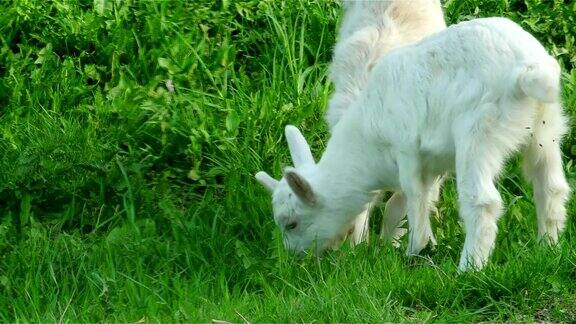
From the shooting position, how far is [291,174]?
6961mm

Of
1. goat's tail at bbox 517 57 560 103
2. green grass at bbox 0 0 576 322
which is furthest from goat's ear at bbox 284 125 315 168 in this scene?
goat's tail at bbox 517 57 560 103

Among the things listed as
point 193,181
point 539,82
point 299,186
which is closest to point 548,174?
point 539,82

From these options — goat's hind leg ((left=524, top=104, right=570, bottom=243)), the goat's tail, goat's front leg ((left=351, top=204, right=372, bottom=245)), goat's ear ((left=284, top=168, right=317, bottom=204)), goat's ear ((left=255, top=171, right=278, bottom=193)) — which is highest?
the goat's tail

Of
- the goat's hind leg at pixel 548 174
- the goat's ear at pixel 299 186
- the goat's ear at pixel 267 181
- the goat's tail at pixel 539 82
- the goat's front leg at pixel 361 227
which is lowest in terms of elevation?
the goat's front leg at pixel 361 227

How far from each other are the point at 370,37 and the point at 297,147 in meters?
0.82

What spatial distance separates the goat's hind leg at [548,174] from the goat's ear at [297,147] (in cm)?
133

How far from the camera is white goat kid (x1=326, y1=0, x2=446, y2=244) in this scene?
768cm

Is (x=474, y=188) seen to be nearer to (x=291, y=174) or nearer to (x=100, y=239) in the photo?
(x=291, y=174)

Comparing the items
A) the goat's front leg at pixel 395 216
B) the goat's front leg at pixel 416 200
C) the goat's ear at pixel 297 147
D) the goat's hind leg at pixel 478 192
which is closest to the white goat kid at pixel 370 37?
the goat's front leg at pixel 395 216

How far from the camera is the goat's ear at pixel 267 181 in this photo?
24.3ft

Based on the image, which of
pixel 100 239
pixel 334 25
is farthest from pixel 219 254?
pixel 334 25

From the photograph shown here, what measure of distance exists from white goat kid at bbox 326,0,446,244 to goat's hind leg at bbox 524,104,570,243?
106cm

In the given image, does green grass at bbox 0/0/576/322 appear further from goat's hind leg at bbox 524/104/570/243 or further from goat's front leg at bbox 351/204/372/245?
goat's front leg at bbox 351/204/372/245

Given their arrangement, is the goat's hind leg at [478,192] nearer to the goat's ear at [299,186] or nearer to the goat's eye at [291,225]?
the goat's ear at [299,186]
